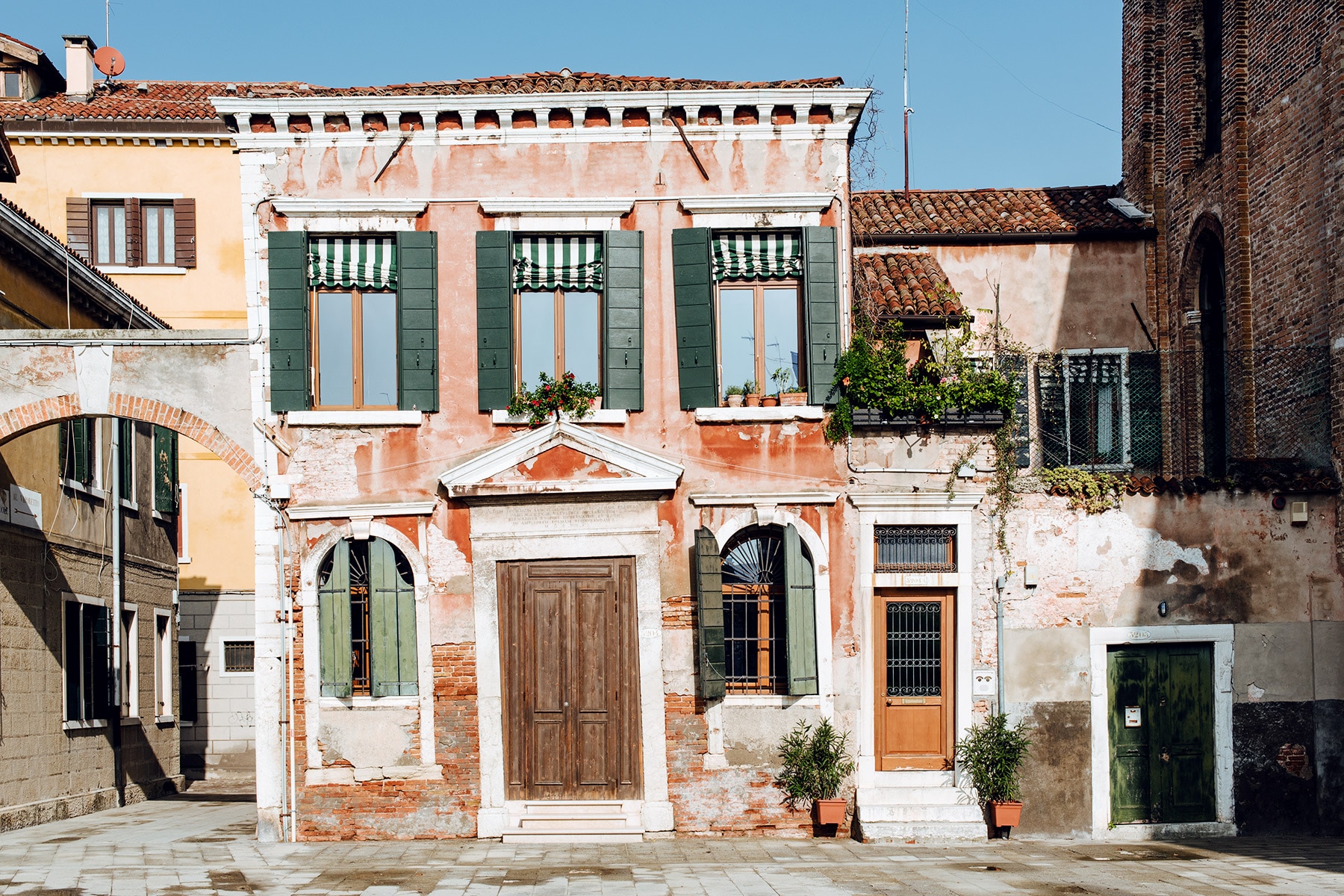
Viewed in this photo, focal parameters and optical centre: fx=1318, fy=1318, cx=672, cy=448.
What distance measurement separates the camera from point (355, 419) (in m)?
13.9

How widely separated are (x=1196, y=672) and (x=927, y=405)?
4.14m

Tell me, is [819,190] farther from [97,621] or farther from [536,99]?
[97,621]

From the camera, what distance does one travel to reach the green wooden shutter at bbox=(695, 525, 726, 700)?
43.7 ft

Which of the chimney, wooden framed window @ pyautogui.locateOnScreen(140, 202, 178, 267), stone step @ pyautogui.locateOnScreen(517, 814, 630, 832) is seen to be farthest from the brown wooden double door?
the chimney

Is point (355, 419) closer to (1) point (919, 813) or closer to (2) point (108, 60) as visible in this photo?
(1) point (919, 813)

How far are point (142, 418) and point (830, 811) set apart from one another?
8.22 metres

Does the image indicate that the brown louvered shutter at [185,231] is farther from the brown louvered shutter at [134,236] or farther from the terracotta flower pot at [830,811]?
the terracotta flower pot at [830,811]

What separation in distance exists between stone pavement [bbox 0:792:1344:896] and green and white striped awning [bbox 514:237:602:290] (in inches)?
231

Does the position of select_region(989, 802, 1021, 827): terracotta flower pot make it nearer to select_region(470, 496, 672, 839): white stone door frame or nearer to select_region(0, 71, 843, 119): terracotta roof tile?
select_region(470, 496, 672, 839): white stone door frame

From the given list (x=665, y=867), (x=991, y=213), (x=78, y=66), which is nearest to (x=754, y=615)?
(x=665, y=867)

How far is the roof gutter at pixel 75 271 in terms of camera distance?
15.7m

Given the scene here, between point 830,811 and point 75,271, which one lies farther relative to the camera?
point 75,271

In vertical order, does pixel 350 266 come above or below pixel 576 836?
above

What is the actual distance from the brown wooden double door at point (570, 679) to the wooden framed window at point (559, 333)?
2.10 metres
